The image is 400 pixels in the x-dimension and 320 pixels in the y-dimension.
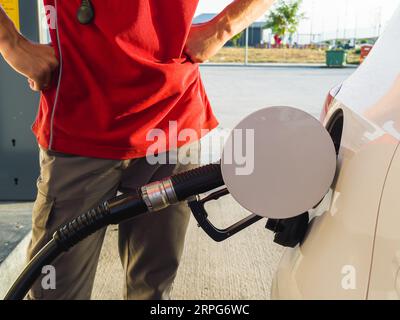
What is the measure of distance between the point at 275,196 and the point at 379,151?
195mm

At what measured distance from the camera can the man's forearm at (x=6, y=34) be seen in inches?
53.6

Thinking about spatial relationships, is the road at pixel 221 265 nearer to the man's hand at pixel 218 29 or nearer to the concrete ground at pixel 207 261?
the concrete ground at pixel 207 261

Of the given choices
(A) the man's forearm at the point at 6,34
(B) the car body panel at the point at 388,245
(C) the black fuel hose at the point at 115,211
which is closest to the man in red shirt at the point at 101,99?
(A) the man's forearm at the point at 6,34

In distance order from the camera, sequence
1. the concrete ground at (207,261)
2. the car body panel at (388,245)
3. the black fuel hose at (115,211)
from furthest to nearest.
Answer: the concrete ground at (207,261) → the black fuel hose at (115,211) → the car body panel at (388,245)

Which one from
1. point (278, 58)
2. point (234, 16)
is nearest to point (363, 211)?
point (234, 16)

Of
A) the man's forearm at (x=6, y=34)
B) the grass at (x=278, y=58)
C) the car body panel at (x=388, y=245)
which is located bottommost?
the grass at (x=278, y=58)

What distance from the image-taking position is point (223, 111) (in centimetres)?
862

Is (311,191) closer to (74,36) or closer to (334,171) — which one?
(334,171)

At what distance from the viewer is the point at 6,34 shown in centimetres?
136

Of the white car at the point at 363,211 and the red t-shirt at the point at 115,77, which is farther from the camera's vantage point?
the red t-shirt at the point at 115,77

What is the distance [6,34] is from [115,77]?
30 cm

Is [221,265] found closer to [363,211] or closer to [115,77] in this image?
[115,77]

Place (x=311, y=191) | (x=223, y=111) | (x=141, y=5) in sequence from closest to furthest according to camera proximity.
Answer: (x=311, y=191), (x=141, y=5), (x=223, y=111)
